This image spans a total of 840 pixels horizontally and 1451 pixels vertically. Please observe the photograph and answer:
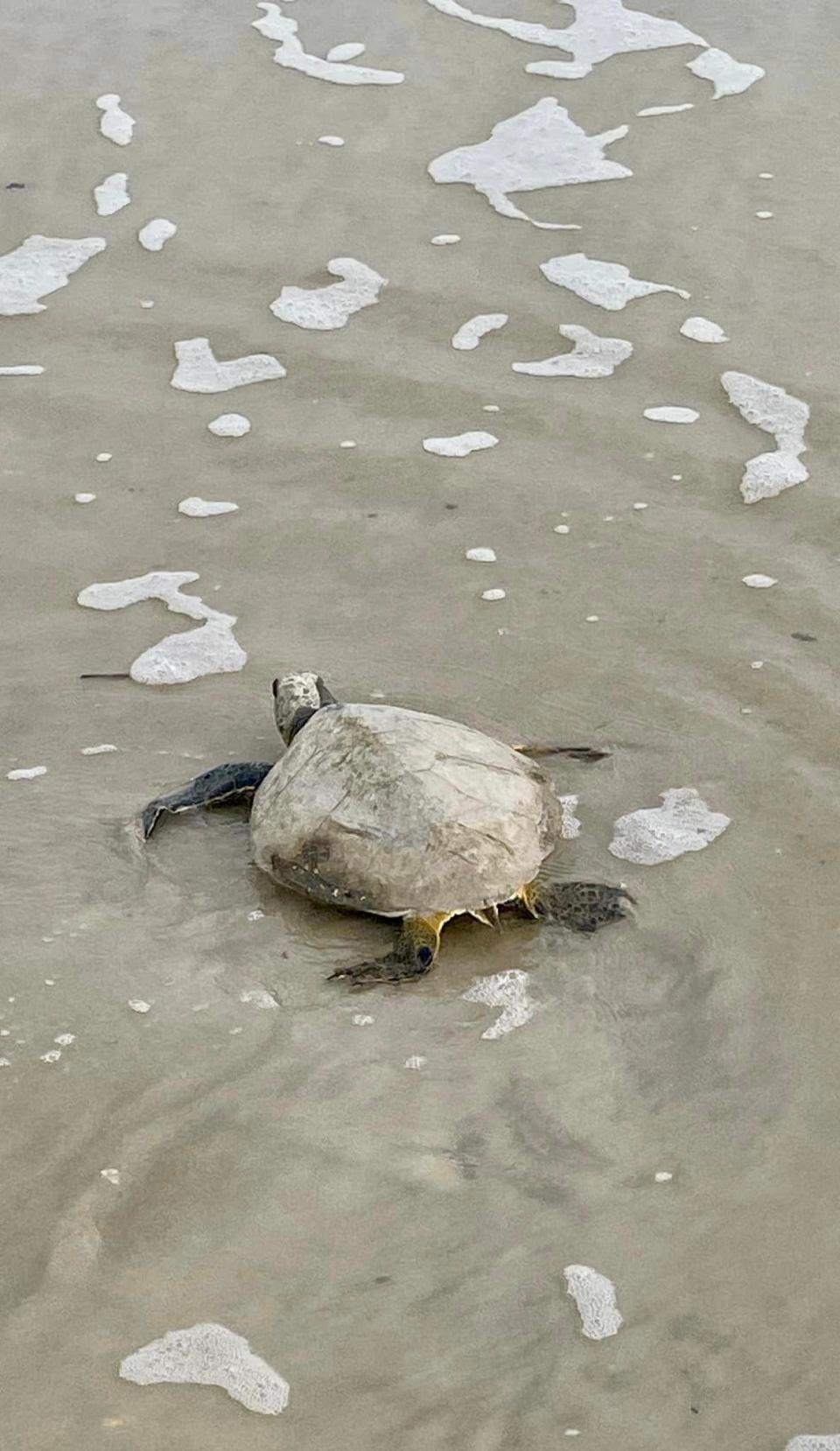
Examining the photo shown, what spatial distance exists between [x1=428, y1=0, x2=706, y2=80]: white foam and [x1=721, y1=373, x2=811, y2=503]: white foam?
11.3 ft

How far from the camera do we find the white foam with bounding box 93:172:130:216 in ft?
25.7

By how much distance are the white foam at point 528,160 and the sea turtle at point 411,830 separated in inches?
169

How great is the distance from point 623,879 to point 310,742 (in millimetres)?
902

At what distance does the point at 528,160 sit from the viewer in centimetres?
814

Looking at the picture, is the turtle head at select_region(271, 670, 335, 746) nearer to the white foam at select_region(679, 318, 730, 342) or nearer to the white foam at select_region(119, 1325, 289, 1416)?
the white foam at select_region(119, 1325, 289, 1416)

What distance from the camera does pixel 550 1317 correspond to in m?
3.06

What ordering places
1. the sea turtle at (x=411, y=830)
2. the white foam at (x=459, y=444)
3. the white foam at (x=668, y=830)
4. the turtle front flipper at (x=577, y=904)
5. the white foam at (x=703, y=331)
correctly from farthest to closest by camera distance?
1. the white foam at (x=703, y=331)
2. the white foam at (x=459, y=444)
3. the white foam at (x=668, y=830)
4. the turtle front flipper at (x=577, y=904)
5. the sea turtle at (x=411, y=830)

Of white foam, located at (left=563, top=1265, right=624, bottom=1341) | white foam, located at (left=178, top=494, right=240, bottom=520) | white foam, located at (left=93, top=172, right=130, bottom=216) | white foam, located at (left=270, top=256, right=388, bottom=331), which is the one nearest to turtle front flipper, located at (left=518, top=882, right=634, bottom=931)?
white foam, located at (left=563, top=1265, right=624, bottom=1341)

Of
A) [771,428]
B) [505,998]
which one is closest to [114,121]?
[771,428]

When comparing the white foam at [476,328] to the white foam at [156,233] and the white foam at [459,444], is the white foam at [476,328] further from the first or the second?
the white foam at [156,233]

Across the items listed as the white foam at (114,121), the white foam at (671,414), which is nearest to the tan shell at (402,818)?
the white foam at (671,414)

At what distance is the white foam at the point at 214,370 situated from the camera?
661 centimetres

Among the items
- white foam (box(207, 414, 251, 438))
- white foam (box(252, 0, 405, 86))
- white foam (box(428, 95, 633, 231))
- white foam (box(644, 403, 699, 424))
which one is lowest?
white foam (box(207, 414, 251, 438))

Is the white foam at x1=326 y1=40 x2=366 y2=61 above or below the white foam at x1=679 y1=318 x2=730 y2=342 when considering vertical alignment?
above
